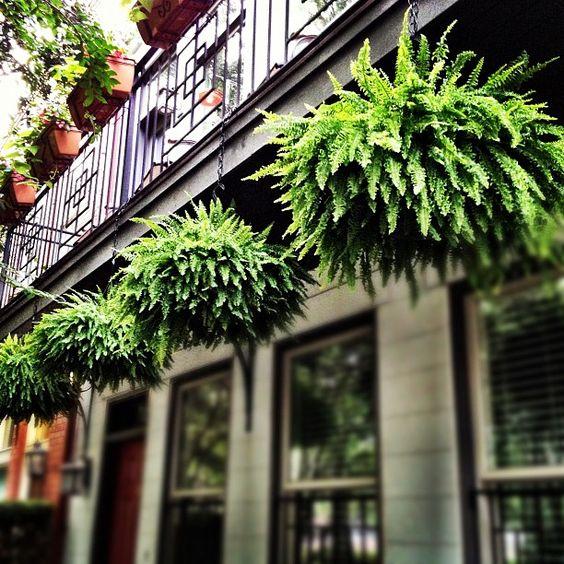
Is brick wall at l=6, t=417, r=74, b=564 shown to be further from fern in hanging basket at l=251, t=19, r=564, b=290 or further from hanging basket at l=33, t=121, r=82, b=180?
hanging basket at l=33, t=121, r=82, b=180

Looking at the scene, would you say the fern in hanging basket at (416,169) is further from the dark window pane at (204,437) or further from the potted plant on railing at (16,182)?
the potted plant on railing at (16,182)

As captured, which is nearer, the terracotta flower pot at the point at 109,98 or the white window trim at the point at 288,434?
the white window trim at the point at 288,434

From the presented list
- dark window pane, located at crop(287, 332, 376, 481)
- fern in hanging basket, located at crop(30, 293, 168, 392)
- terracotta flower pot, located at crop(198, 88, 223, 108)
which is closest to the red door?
dark window pane, located at crop(287, 332, 376, 481)

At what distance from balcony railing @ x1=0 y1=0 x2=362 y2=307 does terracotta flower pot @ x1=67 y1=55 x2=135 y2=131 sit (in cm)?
15

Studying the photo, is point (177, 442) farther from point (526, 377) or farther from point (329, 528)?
point (526, 377)

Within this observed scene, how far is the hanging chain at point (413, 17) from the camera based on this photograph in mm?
1729

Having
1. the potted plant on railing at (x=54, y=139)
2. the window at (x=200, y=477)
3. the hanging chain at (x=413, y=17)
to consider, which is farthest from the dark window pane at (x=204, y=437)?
the potted plant on railing at (x=54, y=139)

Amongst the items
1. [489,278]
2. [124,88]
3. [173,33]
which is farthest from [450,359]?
[124,88]

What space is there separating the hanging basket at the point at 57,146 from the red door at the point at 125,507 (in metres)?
3.78

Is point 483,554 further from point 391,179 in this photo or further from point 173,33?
point 173,33

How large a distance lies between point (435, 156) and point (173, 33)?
93.6 inches

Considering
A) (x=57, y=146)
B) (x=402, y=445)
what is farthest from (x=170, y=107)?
(x=402, y=445)

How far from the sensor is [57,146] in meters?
4.58

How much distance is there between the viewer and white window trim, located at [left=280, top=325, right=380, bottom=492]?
77 centimetres
